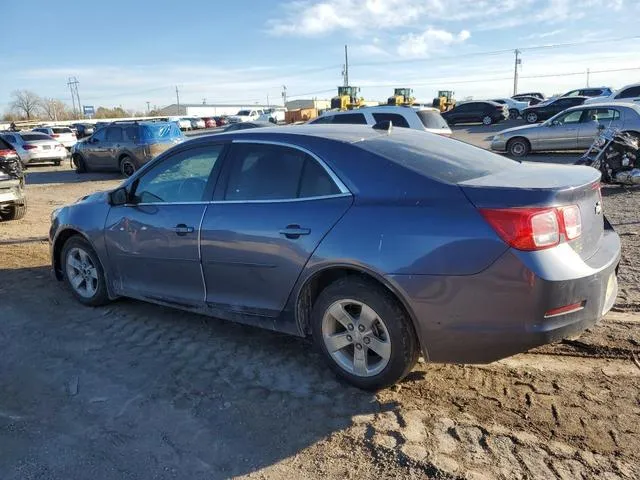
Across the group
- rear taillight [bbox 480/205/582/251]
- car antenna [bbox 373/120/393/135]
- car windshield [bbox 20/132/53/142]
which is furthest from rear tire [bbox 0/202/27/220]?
car windshield [bbox 20/132/53/142]

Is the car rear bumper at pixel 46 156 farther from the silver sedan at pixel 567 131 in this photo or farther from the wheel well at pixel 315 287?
the wheel well at pixel 315 287

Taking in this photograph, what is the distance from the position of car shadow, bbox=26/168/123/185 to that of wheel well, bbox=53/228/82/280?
1264 cm

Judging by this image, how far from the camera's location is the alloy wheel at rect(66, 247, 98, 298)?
5125 mm

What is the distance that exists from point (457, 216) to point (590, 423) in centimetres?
134

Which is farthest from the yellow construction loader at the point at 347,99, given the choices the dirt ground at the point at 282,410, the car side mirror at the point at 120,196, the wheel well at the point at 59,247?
the dirt ground at the point at 282,410

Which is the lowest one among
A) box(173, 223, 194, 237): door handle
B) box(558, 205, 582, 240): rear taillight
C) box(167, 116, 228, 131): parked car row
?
box(167, 116, 228, 131): parked car row

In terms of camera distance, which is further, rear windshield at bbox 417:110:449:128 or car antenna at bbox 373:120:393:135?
rear windshield at bbox 417:110:449:128

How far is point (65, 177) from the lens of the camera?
18.9 m

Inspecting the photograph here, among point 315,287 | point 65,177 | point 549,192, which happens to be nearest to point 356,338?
point 315,287

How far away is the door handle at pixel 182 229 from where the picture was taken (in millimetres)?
4096

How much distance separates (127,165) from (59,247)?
41.3 feet

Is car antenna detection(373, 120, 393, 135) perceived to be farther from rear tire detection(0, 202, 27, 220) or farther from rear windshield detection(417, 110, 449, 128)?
rear windshield detection(417, 110, 449, 128)

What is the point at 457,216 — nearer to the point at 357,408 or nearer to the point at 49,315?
the point at 357,408

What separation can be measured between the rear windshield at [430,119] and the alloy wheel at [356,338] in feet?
33.6
